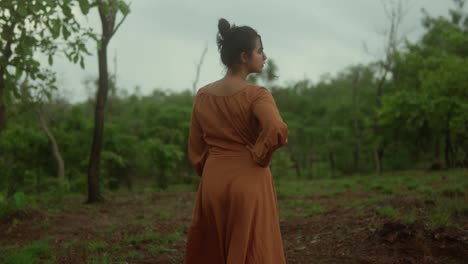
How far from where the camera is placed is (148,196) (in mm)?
12867

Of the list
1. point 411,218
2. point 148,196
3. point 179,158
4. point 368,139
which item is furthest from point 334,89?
point 411,218

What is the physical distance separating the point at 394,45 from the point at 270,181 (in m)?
23.4

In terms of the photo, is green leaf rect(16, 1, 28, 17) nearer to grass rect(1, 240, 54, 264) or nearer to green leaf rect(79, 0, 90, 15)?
green leaf rect(79, 0, 90, 15)

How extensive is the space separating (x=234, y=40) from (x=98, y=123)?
8.27 m

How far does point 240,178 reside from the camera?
9.59ft

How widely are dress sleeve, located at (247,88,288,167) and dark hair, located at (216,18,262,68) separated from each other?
30 cm

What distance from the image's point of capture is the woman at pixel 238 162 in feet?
9.52

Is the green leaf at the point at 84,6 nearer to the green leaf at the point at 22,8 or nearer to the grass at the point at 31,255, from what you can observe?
the green leaf at the point at 22,8

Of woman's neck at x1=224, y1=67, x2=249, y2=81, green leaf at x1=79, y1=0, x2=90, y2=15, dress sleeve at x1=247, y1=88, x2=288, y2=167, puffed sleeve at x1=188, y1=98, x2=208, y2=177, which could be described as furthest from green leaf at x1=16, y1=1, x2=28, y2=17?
dress sleeve at x1=247, y1=88, x2=288, y2=167

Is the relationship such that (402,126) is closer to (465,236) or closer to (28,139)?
(28,139)

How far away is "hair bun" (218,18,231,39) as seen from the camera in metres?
3.03

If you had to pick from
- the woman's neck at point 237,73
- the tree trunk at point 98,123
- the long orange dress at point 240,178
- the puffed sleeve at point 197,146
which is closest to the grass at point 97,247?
the puffed sleeve at point 197,146

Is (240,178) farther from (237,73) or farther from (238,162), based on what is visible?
(237,73)

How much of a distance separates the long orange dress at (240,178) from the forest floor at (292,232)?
2506mm
